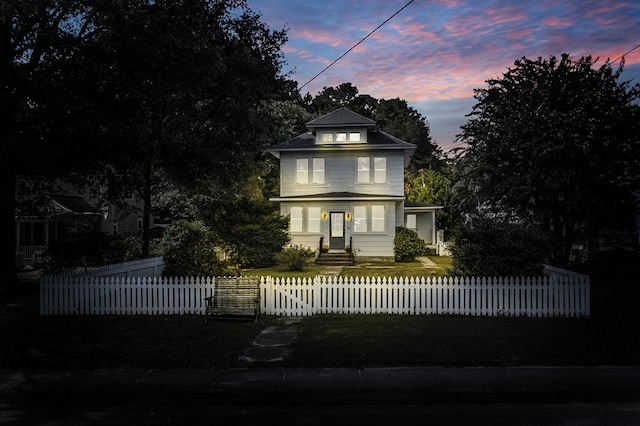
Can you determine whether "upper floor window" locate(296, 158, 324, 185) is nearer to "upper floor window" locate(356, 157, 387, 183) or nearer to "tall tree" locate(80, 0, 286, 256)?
"upper floor window" locate(356, 157, 387, 183)

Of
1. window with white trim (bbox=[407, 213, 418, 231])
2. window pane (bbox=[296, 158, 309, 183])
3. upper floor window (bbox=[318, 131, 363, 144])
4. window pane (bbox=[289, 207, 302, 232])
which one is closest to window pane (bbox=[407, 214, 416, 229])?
window with white trim (bbox=[407, 213, 418, 231])

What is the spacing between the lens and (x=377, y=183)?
109 ft

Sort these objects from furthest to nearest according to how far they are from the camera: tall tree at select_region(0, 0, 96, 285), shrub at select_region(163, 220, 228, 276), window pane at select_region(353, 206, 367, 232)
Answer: window pane at select_region(353, 206, 367, 232) < shrub at select_region(163, 220, 228, 276) < tall tree at select_region(0, 0, 96, 285)

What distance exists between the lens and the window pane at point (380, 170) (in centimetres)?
3322

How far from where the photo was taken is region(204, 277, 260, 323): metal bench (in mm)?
13672

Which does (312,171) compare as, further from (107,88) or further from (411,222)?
(107,88)

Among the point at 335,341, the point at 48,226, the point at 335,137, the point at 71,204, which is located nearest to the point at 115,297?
the point at 335,341

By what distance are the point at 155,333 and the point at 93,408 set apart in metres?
4.58

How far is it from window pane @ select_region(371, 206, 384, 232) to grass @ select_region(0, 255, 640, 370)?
17.7 meters

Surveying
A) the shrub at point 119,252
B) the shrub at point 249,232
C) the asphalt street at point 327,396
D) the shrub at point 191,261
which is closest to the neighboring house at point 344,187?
the shrub at point 249,232

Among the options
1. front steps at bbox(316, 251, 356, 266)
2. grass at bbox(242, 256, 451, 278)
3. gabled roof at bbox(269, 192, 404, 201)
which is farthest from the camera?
gabled roof at bbox(269, 192, 404, 201)

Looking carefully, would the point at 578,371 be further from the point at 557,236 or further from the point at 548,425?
the point at 557,236

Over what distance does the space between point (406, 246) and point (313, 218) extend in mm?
5802

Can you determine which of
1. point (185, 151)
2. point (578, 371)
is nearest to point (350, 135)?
point (185, 151)
